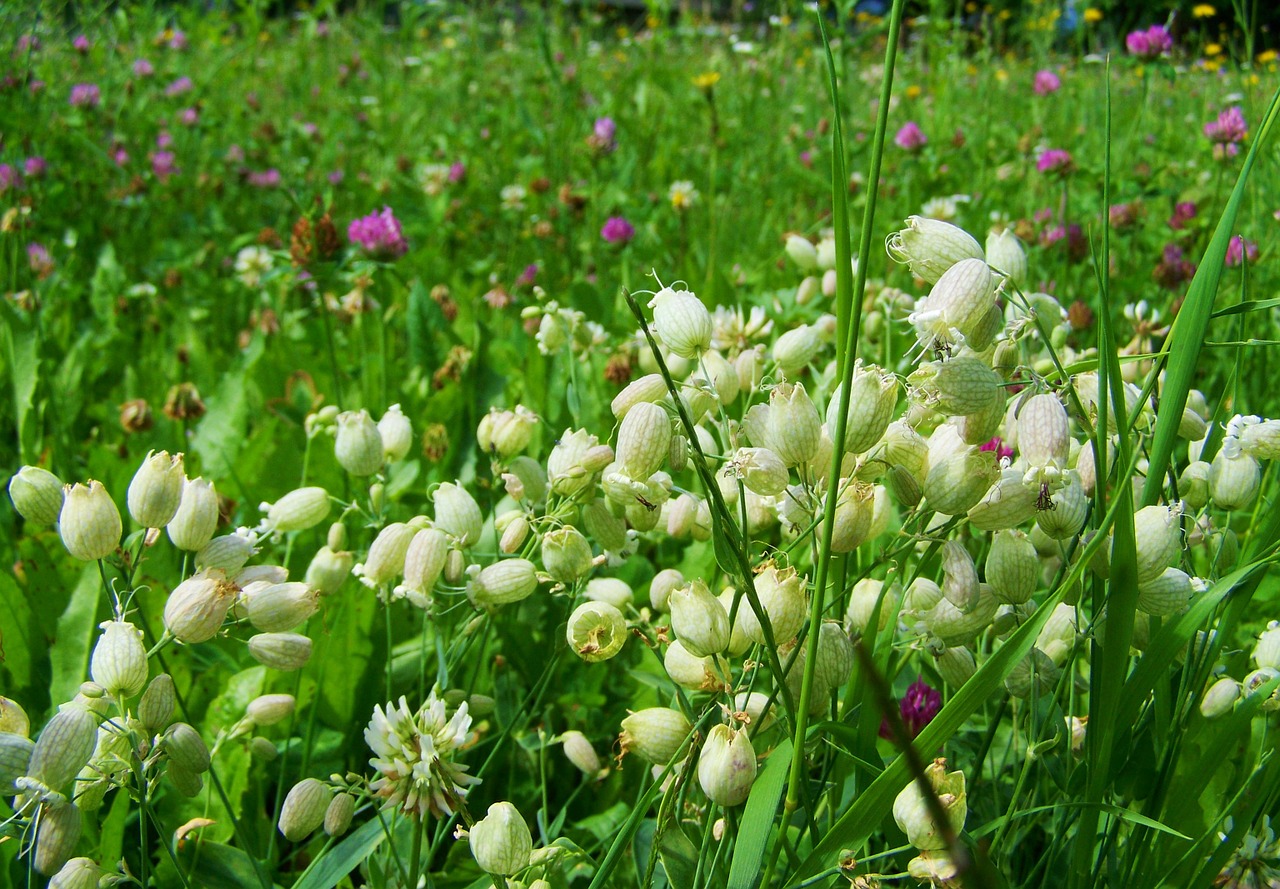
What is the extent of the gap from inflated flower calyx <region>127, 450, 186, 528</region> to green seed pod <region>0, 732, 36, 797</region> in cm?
15

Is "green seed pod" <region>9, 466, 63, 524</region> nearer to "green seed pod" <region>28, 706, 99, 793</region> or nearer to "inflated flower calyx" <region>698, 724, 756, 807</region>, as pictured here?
"green seed pod" <region>28, 706, 99, 793</region>

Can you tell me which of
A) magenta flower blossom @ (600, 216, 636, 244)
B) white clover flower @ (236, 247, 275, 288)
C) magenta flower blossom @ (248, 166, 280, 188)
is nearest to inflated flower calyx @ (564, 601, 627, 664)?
magenta flower blossom @ (600, 216, 636, 244)

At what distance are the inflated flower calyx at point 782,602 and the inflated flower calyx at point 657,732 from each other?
84 millimetres

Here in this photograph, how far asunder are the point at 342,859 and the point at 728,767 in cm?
31

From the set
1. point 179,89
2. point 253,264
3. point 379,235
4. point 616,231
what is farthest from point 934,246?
point 179,89

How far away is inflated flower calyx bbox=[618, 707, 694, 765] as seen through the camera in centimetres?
63

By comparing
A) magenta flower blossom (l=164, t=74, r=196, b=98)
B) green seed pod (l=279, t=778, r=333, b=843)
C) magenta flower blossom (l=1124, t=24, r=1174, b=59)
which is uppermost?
magenta flower blossom (l=1124, t=24, r=1174, b=59)

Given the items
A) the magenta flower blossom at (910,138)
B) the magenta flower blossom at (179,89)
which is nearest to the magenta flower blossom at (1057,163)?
the magenta flower blossom at (910,138)

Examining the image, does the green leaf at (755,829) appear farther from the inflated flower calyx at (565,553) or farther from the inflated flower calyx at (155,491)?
the inflated flower calyx at (155,491)

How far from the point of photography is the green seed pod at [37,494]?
0.72 metres

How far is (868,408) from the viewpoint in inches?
22.5

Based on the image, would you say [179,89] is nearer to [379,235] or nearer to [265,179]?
[265,179]

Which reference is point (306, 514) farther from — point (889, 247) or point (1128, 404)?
point (1128, 404)

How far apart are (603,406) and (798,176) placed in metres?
1.71
